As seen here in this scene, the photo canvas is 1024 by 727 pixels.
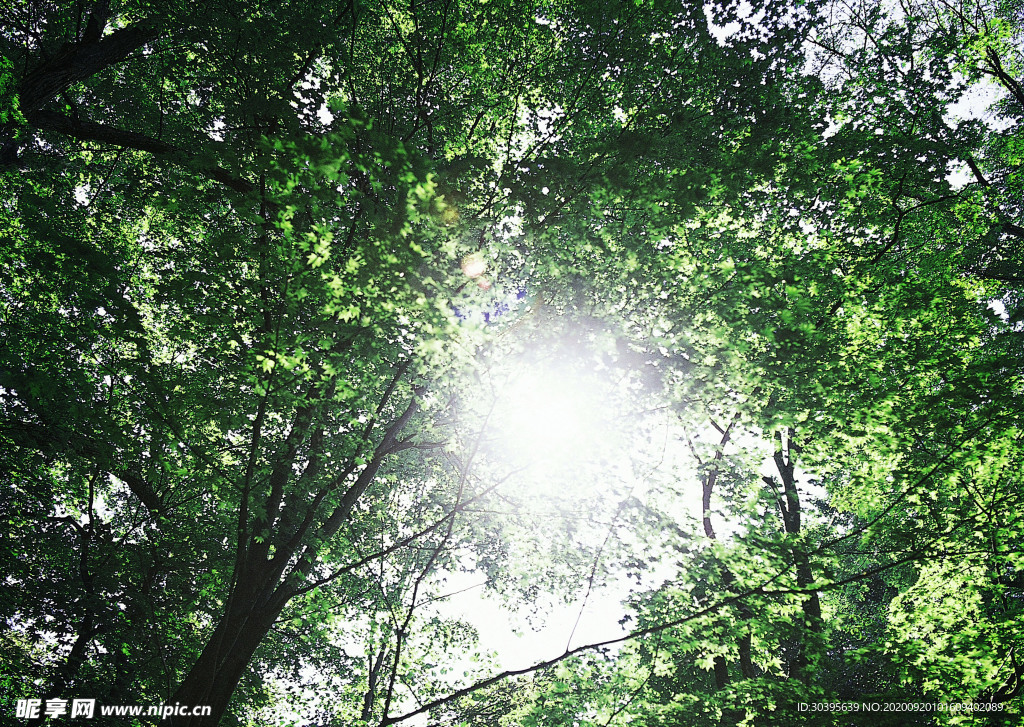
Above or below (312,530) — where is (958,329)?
above

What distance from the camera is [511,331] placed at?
6809 mm

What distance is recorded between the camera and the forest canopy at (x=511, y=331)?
198 inches

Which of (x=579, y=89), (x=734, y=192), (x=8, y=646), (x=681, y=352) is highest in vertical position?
(x=579, y=89)

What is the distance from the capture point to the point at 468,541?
11.4m

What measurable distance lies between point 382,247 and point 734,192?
16.5 ft

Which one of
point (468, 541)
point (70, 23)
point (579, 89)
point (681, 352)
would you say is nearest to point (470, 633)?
point (468, 541)

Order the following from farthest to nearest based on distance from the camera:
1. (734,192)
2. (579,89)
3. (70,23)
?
(70,23) → (734,192) → (579,89)

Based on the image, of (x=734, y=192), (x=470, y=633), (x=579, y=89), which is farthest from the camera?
(x=470, y=633)

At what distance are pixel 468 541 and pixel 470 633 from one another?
5.42m

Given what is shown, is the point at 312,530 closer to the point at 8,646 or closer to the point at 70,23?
the point at 8,646

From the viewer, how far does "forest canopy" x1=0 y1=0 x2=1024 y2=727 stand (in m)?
5.02

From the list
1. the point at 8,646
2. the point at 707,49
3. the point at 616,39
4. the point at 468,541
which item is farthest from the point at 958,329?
the point at 8,646

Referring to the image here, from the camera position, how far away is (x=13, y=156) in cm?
677

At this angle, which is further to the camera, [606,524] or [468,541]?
[468,541]
